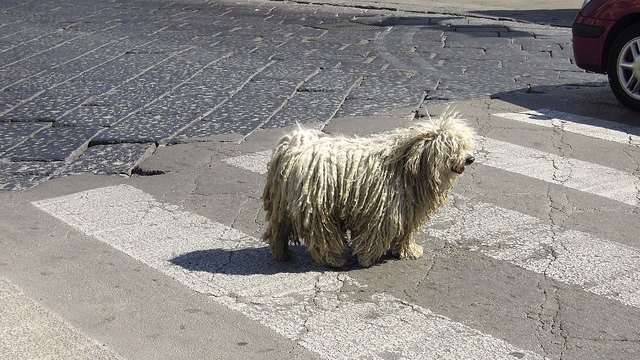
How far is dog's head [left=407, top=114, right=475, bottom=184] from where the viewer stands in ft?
17.7

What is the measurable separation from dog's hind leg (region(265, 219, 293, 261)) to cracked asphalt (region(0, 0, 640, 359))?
0.10 meters

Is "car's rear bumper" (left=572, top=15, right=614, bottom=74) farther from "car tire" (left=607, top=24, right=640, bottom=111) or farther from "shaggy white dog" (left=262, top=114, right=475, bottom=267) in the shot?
"shaggy white dog" (left=262, top=114, right=475, bottom=267)

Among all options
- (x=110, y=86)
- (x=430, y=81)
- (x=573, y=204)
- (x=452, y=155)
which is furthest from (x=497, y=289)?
(x=110, y=86)

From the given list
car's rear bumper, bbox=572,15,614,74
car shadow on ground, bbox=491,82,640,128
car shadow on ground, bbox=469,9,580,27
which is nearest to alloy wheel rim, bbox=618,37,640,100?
car shadow on ground, bbox=491,82,640,128

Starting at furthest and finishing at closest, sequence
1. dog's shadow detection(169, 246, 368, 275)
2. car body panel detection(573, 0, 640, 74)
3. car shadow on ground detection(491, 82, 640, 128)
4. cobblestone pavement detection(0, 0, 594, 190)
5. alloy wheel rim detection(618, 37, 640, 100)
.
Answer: car body panel detection(573, 0, 640, 74) < alloy wheel rim detection(618, 37, 640, 100) < car shadow on ground detection(491, 82, 640, 128) < cobblestone pavement detection(0, 0, 594, 190) < dog's shadow detection(169, 246, 368, 275)

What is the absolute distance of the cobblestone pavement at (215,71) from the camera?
333 inches

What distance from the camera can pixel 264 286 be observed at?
5.31 meters

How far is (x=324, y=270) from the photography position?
5523 millimetres

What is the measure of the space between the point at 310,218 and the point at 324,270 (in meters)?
0.38

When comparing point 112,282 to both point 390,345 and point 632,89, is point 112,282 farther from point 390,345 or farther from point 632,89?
point 632,89

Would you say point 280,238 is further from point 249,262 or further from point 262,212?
point 262,212

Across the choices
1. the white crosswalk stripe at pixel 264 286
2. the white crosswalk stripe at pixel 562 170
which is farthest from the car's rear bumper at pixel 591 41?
the white crosswalk stripe at pixel 264 286

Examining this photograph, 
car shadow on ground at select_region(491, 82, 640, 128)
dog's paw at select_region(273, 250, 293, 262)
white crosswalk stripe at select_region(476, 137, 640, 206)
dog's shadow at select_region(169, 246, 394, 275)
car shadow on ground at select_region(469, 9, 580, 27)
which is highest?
dog's paw at select_region(273, 250, 293, 262)

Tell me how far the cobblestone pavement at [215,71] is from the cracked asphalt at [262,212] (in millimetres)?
41
